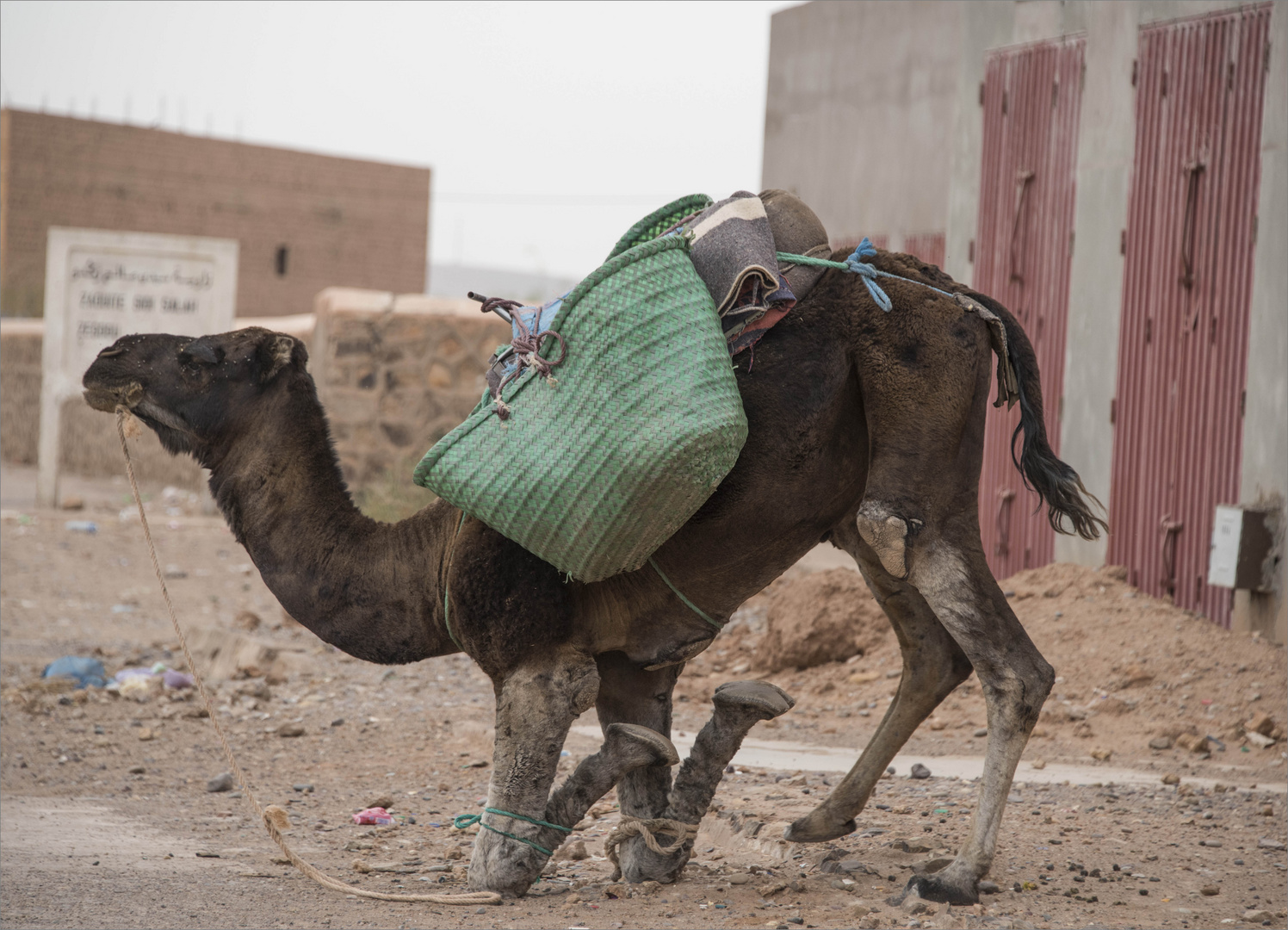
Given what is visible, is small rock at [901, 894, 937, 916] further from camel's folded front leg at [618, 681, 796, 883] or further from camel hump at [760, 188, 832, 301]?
camel hump at [760, 188, 832, 301]

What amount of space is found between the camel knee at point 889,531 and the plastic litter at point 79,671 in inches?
233

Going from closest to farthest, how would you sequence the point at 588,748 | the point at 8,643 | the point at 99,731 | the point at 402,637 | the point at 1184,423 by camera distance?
1. the point at 402,637
2. the point at 588,748
3. the point at 99,731
4. the point at 1184,423
5. the point at 8,643

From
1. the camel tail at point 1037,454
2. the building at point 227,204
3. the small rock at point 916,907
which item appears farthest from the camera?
the building at point 227,204

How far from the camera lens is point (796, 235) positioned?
445 cm

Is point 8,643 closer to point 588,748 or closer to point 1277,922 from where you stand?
point 588,748

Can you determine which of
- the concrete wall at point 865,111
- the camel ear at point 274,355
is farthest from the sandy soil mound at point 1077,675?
the concrete wall at point 865,111

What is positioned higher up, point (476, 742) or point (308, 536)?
point (308, 536)

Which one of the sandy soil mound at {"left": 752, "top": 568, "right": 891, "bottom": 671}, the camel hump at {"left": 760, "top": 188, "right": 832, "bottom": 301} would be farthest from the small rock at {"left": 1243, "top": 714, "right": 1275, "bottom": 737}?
the camel hump at {"left": 760, "top": 188, "right": 832, "bottom": 301}

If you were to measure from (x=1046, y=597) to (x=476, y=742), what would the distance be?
3898mm

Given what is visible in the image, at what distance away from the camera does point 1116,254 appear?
28.9ft

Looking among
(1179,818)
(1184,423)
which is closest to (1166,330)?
(1184,423)

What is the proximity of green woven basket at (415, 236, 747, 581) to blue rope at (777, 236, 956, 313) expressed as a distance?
1.38 ft

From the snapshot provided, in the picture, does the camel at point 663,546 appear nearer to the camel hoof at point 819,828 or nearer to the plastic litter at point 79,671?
the camel hoof at point 819,828

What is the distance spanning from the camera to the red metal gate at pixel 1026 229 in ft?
30.5
